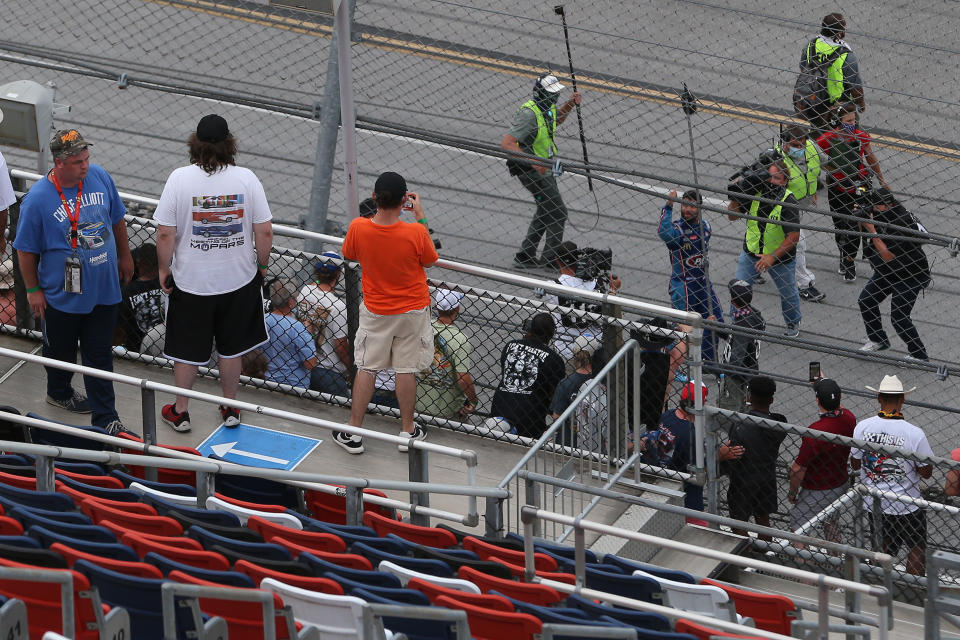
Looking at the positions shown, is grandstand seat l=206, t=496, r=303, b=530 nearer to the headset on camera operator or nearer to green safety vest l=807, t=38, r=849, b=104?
the headset on camera operator

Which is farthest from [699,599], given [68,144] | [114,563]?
[68,144]

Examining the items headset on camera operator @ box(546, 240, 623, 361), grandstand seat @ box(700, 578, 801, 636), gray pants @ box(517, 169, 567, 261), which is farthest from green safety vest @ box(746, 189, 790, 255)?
grandstand seat @ box(700, 578, 801, 636)

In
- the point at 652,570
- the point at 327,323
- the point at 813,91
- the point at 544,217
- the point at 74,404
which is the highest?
the point at 813,91

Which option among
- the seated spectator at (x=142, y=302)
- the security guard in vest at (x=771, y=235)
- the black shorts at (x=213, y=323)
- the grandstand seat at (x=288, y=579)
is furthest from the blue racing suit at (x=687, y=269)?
the grandstand seat at (x=288, y=579)

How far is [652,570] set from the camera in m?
7.35

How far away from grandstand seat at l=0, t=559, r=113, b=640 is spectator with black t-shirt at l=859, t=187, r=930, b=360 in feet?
20.8

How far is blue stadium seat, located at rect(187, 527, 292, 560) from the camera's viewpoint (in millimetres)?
6547

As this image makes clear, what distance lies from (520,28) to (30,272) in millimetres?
5653

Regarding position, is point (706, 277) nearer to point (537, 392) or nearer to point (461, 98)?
point (537, 392)

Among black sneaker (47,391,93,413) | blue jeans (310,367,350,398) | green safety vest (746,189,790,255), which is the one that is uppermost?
green safety vest (746,189,790,255)

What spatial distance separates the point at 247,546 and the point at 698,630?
1.88 meters

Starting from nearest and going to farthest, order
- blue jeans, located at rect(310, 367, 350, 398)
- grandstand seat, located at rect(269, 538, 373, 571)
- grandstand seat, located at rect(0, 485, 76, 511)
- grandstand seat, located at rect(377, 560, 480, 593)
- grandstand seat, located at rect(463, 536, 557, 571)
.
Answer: grandstand seat, located at rect(377, 560, 480, 593) → grandstand seat, located at rect(269, 538, 373, 571) → grandstand seat, located at rect(0, 485, 76, 511) → grandstand seat, located at rect(463, 536, 557, 571) → blue jeans, located at rect(310, 367, 350, 398)

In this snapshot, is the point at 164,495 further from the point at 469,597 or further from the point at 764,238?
the point at 764,238

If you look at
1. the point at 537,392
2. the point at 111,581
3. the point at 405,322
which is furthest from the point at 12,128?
the point at 111,581
